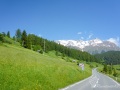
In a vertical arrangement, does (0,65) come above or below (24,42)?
below

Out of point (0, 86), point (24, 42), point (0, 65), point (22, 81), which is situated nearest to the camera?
point (0, 86)

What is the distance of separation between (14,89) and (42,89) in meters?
4.90

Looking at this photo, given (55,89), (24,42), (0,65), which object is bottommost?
(55,89)

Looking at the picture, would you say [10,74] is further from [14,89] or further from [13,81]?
[14,89]

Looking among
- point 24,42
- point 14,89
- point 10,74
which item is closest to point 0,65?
point 10,74

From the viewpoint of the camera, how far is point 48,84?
1253 inches

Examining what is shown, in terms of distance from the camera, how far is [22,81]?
26.2 meters

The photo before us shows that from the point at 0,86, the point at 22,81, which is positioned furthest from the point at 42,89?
the point at 0,86

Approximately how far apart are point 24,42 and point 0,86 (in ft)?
410

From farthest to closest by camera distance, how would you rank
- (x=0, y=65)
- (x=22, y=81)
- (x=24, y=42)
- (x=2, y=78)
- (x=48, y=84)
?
(x=24, y=42), (x=48, y=84), (x=0, y=65), (x=22, y=81), (x=2, y=78)

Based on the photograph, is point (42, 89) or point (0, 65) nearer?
point (42, 89)

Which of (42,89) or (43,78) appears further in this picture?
(43,78)

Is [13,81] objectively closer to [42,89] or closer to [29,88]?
[29,88]

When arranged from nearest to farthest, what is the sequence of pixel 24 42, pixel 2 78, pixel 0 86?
pixel 0 86, pixel 2 78, pixel 24 42
